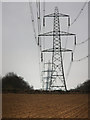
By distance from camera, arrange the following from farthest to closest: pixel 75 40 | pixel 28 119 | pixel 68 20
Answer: pixel 68 20 → pixel 75 40 → pixel 28 119

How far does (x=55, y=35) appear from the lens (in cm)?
3366

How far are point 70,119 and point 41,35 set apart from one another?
17304 mm

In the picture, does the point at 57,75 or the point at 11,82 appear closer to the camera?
the point at 57,75

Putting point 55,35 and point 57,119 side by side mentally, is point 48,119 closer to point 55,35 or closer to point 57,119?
point 57,119

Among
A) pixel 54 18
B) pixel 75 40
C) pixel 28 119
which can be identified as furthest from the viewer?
pixel 54 18

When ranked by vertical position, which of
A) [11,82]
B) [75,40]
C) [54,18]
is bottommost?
[11,82]

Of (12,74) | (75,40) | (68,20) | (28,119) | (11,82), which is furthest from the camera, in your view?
(12,74)

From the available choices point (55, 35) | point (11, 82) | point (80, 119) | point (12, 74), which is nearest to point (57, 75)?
point (55, 35)

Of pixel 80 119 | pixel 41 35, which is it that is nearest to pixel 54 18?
pixel 41 35

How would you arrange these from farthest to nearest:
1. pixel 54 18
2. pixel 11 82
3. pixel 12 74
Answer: pixel 12 74, pixel 11 82, pixel 54 18

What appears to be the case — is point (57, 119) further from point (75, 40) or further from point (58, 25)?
point (58, 25)

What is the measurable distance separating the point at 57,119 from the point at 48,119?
30 centimetres

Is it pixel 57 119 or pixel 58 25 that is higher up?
pixel 58 25

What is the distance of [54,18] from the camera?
33500mm
